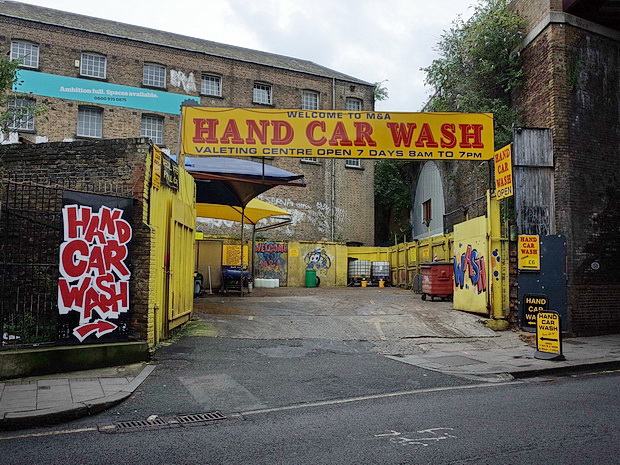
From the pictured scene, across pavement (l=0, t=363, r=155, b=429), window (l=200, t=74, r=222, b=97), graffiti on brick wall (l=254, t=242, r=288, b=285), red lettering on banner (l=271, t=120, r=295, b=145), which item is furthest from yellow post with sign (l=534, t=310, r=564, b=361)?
window (l=200, t=74, r=222, b=97)

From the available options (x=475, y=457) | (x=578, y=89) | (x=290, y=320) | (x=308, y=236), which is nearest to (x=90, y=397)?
(x=475, y=457)

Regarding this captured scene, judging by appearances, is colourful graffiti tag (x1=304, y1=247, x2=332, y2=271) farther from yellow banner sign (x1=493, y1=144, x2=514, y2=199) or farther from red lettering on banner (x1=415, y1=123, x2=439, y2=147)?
red lettering on banner (x1=415, y1=123, x2=439, y2=147)

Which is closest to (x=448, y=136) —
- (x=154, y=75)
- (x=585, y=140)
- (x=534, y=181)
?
(x=534, y=181)

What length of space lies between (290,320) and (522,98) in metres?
9.25

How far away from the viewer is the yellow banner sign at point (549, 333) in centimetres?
966

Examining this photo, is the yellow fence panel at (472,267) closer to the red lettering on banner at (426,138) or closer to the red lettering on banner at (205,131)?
the red lettering on banner at (426,138)

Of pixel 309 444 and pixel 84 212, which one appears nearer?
pixel 309 444

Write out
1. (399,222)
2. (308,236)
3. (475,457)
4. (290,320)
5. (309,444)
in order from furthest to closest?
(399,222)
(308,236)
(290,320)
(309,444)
(475,457)

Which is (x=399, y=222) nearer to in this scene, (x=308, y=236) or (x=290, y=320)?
(x=308, y=236)

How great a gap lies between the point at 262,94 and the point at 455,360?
24575 mm

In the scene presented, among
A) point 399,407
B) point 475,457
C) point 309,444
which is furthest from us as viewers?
point 399,407

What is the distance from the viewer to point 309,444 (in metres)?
4.77

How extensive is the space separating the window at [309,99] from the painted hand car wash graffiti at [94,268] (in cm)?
2491

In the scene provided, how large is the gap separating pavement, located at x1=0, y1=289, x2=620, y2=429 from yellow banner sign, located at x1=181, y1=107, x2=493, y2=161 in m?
3.88
